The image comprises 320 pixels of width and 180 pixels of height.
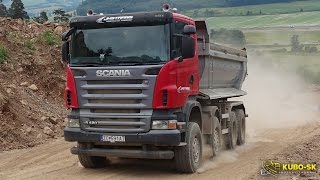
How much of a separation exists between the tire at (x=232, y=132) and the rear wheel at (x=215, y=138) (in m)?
1.09

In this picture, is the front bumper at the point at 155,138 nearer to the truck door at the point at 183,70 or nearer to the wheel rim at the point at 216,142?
the truck door at the point at 183,70

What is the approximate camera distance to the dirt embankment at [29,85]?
45.8 feet

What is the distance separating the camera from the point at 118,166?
1080cm

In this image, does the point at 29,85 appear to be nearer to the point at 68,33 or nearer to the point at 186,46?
the point at 68,33

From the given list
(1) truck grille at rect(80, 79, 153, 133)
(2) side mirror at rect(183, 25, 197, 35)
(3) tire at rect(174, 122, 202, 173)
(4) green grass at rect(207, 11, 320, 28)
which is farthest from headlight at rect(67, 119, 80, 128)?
(4) green grass at rect(207, 11, 320, 28)

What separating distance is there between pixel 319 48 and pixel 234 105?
30.6 metres

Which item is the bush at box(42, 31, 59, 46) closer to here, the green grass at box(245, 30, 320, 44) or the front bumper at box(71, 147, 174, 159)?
the front bumper at box(71, 147, 174, 159)

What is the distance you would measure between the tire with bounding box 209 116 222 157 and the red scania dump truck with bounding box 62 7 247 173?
48.9 inches

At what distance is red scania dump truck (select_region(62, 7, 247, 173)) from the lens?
922 cm

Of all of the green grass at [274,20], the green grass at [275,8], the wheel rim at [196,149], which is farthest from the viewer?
the green grass at [275,8]

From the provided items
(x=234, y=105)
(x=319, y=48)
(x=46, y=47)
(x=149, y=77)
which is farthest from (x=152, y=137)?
(x=319, y=48)

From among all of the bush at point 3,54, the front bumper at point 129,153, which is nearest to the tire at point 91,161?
the front bumper at point 129,153

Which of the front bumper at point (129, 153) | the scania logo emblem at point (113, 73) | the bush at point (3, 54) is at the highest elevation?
the scania logo emblem at point (113, 73)

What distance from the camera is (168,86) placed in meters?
9.20
